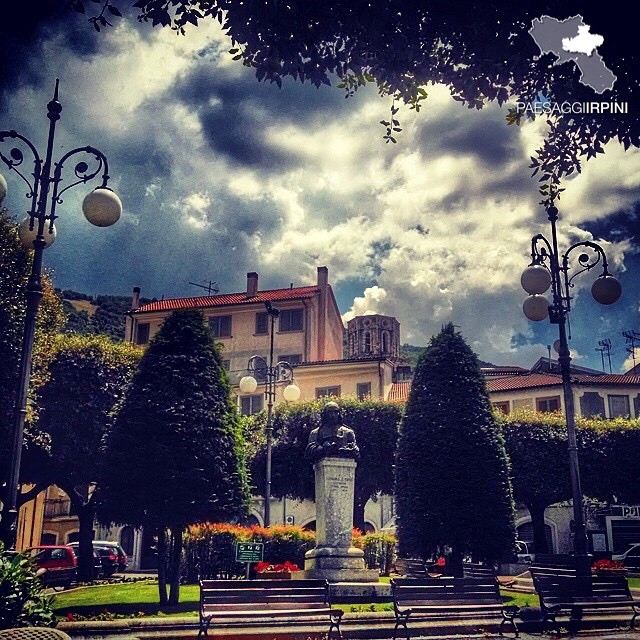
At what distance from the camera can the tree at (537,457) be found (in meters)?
29.7

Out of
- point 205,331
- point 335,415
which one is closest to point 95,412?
point 205,331

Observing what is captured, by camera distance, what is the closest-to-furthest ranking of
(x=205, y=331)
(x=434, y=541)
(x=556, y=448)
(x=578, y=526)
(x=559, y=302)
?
(x=578, y=526) → (x=559, y=302) → (x=205, y=331) → (x=434, y=541) → (x=556, y=448)

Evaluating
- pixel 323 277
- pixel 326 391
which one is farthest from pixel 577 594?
pixel 323 277

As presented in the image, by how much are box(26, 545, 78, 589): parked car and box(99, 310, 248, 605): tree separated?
28.5 ft

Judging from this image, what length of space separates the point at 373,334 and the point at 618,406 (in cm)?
3925

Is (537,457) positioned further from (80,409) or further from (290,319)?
(290,319)

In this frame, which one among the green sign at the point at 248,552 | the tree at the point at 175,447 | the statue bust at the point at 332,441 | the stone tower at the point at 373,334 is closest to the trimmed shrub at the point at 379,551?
the green sign at the point at 248,552

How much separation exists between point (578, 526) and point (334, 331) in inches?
1775

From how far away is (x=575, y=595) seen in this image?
464 inches

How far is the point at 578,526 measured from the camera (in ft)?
43.4

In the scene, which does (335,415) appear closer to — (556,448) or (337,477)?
(337,477)

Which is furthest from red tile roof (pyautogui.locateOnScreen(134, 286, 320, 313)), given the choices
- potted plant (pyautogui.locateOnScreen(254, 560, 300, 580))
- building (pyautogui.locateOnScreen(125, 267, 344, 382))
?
potted plant (pyautogui.locateOnScreen(254, 560, 300, 580))

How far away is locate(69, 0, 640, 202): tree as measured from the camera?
480 cm

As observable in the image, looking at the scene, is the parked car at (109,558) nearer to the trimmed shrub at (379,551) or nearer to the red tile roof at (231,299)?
the trimmed shrub at (379,551)
